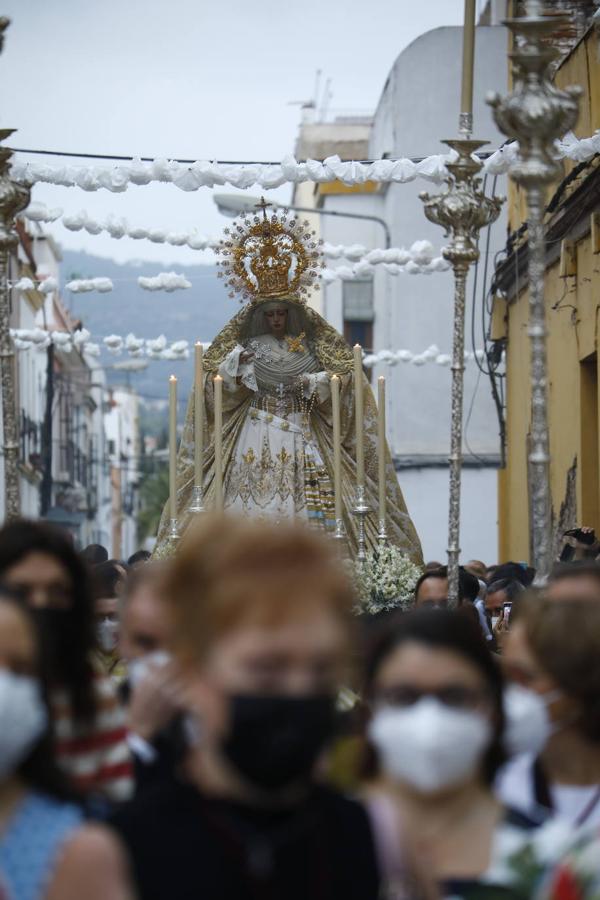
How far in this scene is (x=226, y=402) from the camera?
27.5 feet

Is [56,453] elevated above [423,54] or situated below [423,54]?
below

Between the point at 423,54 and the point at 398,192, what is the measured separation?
8.63 feet

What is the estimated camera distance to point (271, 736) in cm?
229

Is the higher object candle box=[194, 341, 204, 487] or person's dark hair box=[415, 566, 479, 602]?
candle box=[194, 341, 204, 487]

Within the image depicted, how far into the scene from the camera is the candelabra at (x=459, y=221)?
679cm

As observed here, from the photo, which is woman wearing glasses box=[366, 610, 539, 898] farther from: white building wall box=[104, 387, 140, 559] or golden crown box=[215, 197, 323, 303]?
white building wall box=[104, 387, 140, 559]

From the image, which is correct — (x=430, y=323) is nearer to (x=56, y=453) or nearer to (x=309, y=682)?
(x=56, y=453)

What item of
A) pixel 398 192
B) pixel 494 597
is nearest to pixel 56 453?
pixel 398 192

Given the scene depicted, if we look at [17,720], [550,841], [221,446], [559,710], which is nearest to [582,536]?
[221,446]

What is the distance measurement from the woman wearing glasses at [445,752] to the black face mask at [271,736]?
32cm

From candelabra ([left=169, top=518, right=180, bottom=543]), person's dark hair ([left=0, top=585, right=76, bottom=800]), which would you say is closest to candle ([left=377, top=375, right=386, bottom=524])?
candelabra ([left=169, top=518, right=180, bottom=543])

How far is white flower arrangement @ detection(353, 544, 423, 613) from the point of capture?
7.23 m

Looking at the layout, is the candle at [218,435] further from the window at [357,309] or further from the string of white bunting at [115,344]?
the window at [357,309]

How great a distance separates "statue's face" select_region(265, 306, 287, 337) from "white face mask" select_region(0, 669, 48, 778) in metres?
5.75
